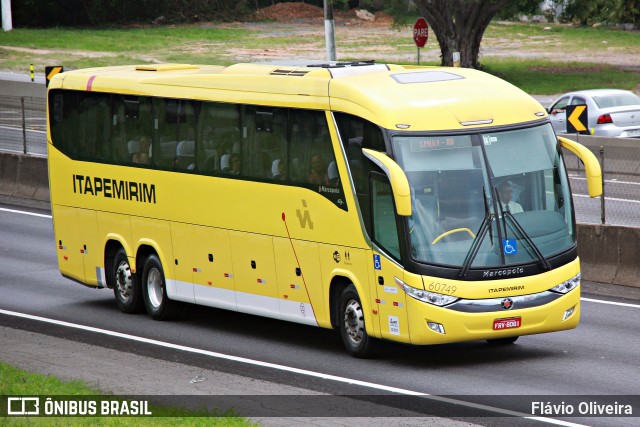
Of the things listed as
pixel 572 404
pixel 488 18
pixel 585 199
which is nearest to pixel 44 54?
pixel 488 18

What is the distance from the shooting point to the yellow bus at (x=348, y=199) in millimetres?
13242

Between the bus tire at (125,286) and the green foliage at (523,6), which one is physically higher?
the green foliage at (523,6)

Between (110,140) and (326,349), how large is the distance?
5.18 m

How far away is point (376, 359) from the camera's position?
1423 centimetres

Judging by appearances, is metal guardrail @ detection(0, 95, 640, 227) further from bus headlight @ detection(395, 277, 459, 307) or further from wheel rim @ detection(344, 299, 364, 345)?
bus headlight @ detection(395, 277, 459, 307)

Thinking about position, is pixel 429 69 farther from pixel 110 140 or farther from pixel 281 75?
pixel 110 140

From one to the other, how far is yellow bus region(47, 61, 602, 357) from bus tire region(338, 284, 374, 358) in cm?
2

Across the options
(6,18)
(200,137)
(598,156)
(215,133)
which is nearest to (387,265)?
(215,133)

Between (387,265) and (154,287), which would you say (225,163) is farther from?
(387,265)

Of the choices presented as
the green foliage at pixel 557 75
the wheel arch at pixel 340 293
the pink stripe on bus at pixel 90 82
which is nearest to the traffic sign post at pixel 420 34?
the green foliage at pixel 557 75

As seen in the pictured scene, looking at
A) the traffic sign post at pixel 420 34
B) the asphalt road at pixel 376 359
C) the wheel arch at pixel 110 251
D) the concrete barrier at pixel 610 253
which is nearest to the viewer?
the asphalt road at pixel 376 359

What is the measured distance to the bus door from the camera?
13.4 meters

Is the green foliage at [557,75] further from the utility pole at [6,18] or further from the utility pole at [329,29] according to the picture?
the utility pole at [6,18]

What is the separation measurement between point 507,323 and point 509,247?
81cm
